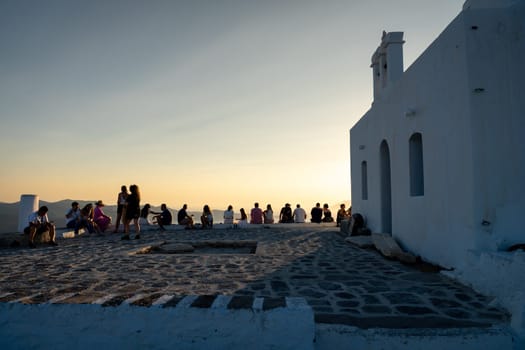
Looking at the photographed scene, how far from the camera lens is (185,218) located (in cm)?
1692

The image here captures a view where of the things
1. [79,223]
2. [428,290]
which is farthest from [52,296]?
[79,223]

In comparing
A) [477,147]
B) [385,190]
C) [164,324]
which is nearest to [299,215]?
[385,190]

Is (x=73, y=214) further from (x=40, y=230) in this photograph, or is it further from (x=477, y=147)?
(x=477, y=147)

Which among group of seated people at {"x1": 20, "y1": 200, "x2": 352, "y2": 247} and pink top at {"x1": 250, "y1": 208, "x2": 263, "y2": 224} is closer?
group of seated people at {"x1": 20, "y1": 200, "x2": 352, "y2": 247}

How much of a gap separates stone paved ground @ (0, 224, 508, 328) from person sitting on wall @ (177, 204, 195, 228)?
7.14m

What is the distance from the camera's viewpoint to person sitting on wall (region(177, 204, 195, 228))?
16625 mm

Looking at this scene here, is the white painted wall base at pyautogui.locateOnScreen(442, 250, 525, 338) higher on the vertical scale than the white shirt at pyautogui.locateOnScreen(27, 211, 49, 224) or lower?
lower

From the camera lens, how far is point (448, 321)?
379 centimetres

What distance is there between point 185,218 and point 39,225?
24.0 ft

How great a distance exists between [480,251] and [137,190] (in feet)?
30.6

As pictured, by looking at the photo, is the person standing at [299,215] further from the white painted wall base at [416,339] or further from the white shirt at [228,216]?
the white painted wall base at [416,339]

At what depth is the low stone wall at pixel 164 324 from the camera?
134 inches

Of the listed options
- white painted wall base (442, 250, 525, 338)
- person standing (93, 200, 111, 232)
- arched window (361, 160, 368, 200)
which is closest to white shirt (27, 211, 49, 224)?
person standing (93, 200, 111, 232)

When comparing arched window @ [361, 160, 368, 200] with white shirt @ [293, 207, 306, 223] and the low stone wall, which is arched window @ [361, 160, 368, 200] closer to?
white shirt @ [293, 207, 306, 223]
